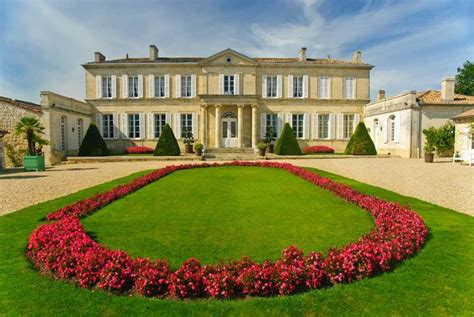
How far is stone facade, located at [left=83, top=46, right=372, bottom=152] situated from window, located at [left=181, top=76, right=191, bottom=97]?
124 mm

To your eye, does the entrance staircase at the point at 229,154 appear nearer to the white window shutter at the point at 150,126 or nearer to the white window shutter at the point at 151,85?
the white window shutter at the point at 150,126

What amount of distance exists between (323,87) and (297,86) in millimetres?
2292

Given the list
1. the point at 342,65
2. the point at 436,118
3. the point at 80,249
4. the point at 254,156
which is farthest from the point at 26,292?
the point at 342,65

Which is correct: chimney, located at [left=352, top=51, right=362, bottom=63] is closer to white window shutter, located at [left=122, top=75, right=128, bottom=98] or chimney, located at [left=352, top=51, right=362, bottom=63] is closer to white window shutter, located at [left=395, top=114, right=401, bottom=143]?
white window shutter, located at [left=395, top=114, right=401, bottom=143]

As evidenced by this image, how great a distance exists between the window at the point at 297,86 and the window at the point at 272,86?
168 cm

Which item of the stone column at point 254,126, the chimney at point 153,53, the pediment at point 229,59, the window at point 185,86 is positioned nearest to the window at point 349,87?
the pediment at point 229,59

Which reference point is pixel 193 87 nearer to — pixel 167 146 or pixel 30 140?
pixel 167 146

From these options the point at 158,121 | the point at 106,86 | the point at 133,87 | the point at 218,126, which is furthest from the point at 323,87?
the point at 106,86

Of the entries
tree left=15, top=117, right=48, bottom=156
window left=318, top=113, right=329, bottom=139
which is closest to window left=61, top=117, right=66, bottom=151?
tree left=15, top=117, right=48, bottom=156

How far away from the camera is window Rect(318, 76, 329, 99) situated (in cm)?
2631

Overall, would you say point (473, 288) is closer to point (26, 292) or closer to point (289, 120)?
point (26, 292)

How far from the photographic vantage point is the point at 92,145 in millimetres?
21172

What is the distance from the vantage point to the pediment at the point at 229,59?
25625 mm

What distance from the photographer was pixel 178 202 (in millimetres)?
6688
